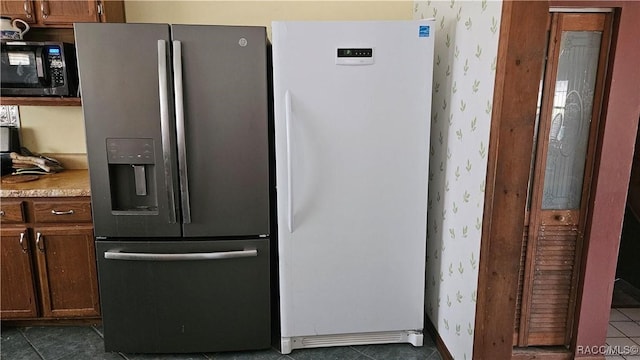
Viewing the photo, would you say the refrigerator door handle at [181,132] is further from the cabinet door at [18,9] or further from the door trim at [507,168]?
the door trim at [507,168]

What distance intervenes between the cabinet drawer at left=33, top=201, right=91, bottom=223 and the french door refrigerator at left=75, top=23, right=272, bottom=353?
10.2 inches

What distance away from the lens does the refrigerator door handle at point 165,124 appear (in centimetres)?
179

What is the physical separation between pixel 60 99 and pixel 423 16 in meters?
2.16

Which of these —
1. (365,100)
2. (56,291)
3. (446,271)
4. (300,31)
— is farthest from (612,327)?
(56,291)

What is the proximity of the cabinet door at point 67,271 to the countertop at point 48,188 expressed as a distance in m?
0.19

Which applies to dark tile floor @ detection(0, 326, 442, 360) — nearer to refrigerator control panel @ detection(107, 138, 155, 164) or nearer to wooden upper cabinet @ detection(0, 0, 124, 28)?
refrigerator control panel @ detection(107, 138, 155, 164)

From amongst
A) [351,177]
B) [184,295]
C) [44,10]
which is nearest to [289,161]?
[351,177]

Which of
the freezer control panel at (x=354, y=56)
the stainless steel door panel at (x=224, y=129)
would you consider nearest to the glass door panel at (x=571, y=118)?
the freezer control panel at (x=354, y=56)

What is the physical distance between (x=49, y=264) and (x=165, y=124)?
1109 millimetres

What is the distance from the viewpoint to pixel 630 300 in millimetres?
2801

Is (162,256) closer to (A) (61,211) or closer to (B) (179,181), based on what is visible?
(B) (179,181)

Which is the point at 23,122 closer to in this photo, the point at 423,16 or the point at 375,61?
the point at 375,61

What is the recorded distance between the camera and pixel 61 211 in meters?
2.14

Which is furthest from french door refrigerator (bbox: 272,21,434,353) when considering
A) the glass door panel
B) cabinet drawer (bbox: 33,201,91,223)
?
cabinet drawer (bbox: 33,201,91,223)
